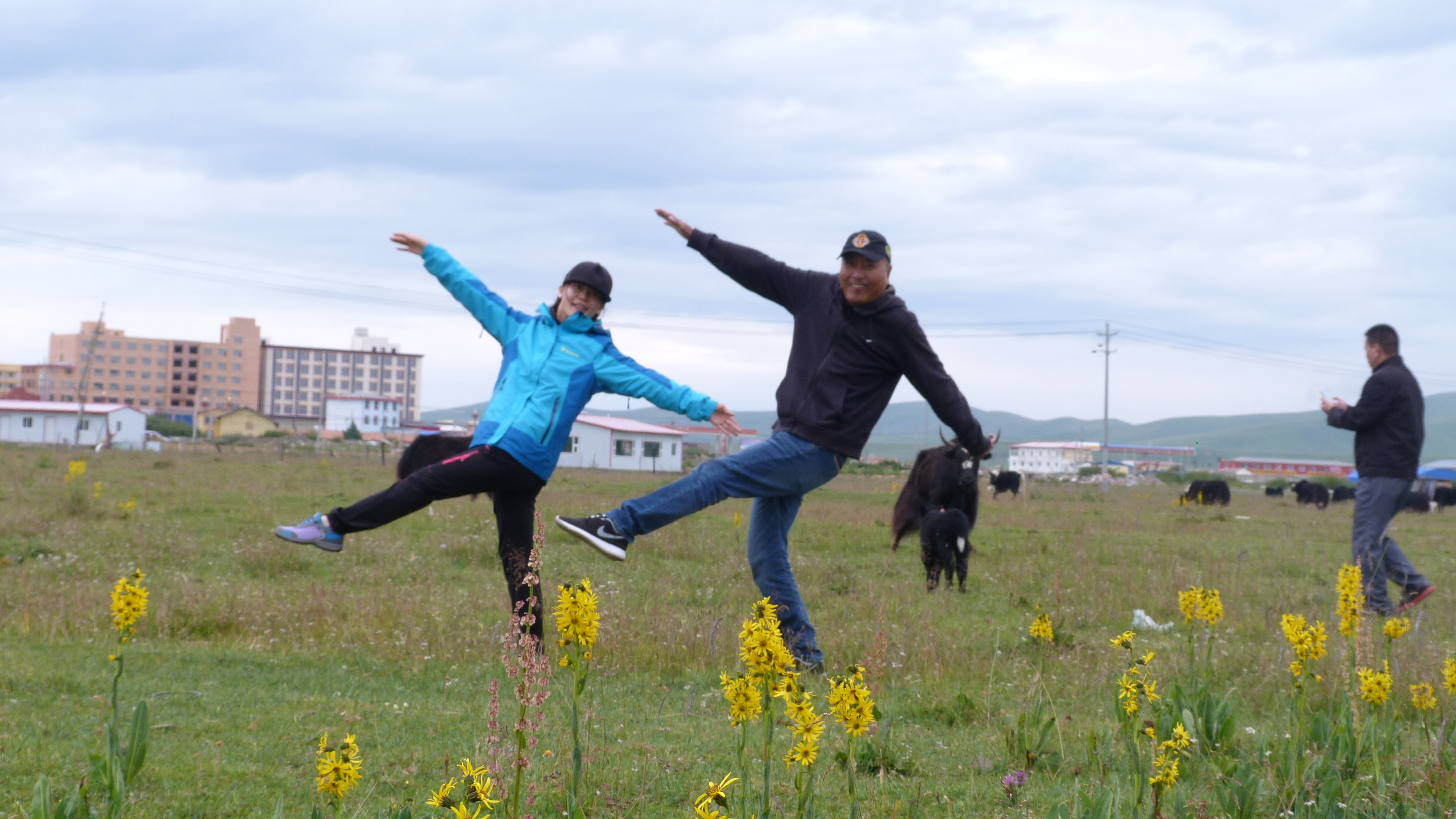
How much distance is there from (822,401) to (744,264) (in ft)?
3.54

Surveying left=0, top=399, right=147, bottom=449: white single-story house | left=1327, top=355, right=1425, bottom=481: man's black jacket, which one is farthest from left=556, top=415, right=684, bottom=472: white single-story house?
left=1327, top=355, right=1425, bottom=481: man's black jacket

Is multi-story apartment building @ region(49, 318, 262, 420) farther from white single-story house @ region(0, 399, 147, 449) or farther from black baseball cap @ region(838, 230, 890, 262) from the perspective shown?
black baseball cap @ region(838, 230, 890, 262)

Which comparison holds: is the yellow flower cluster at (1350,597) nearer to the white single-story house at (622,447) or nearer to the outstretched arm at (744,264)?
the outstretched arm at (744,264)

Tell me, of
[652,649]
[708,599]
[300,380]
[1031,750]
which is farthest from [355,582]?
[300,380]

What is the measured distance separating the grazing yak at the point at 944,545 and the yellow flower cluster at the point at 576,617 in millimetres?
8077

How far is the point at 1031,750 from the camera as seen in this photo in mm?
3941

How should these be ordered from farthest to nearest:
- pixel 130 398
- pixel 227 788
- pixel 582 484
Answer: pixel 130 398 < pixel 582 484 < pixel 227 788

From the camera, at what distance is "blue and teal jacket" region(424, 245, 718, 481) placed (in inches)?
213

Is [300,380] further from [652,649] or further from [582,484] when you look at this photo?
[652,649]

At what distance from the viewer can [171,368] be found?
169875mm

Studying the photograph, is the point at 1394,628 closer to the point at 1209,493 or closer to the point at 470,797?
the point at 470,797

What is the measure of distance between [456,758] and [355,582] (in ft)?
18.8

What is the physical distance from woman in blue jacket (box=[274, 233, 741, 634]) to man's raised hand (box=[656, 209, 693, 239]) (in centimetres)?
47

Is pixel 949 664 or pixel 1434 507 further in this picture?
pixel 1434 507
